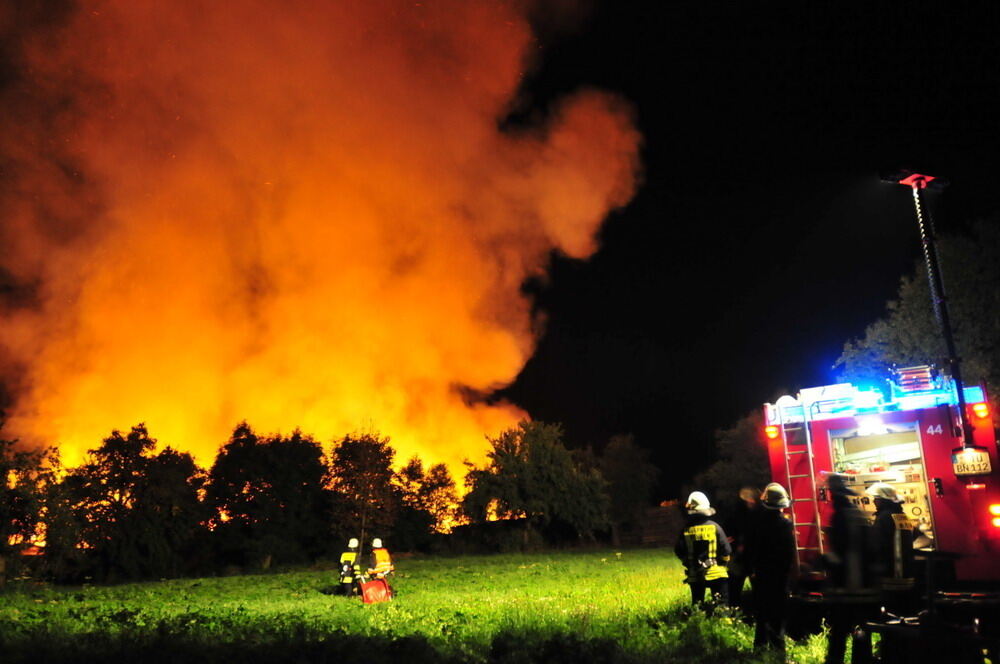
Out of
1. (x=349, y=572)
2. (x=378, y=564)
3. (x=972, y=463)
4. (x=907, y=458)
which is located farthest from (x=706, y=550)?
(x=349, y=572)

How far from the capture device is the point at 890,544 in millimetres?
7066

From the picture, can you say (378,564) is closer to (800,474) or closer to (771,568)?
(800,474)

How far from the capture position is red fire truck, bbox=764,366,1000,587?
9305 mm

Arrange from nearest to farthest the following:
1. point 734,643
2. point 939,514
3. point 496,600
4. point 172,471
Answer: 1. point 734,643
2. point 939,514
3. point 496,600
4. point 172,471

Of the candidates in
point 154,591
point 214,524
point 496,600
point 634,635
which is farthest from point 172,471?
point 634,635

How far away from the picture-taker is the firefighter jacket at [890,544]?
22.8 ft

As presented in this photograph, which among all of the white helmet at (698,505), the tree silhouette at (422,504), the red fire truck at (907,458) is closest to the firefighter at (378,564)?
the white helmet at (698,505)

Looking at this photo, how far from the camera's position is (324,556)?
48875 mm

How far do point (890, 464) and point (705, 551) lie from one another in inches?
106

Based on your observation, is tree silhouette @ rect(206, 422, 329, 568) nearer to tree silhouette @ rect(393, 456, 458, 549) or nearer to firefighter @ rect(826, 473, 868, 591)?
tree silhouette @ rect(393, 456, 458, 549)

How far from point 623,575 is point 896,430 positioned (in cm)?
1236

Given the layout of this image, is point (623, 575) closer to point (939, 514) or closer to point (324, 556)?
→ point (939, 514)

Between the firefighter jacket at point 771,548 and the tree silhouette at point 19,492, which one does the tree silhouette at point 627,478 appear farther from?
the firefighter jacket at point 771,548

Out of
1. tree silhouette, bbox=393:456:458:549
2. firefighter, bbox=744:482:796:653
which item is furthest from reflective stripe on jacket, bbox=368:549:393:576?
tree silhouette, bbox=393:456:458:549
